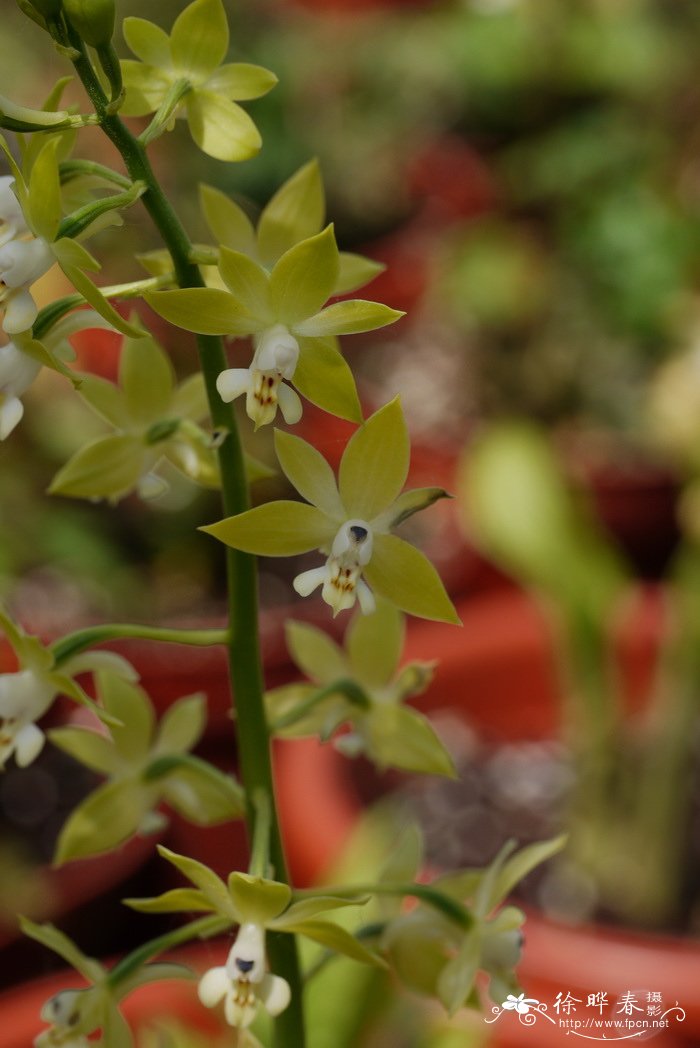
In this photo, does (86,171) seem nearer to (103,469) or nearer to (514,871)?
(103,469)

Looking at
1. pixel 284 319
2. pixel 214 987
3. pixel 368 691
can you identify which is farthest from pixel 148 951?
pixel 284 319

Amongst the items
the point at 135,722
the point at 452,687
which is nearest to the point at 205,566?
the point at 452,687

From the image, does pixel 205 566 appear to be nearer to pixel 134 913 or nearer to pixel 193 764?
pixel 134 913

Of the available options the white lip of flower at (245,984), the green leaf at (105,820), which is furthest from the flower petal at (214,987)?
the green leaf at (105,820)

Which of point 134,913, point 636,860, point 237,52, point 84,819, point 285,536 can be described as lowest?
point 134,913

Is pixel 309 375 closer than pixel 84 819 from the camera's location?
Yes

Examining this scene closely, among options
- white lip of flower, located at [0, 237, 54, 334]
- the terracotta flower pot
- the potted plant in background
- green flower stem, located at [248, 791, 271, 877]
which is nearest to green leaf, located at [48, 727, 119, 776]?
the potted plant in background

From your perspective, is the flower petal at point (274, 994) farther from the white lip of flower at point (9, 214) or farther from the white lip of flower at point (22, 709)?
the white lip of flower at point (9, 214)
